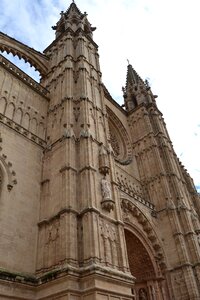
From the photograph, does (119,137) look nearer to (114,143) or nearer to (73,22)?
(114,143)

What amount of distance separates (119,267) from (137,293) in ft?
21.2

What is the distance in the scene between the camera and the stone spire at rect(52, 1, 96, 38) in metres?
21.9

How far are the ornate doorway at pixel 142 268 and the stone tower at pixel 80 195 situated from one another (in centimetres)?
5

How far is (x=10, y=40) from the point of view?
18.1 metres

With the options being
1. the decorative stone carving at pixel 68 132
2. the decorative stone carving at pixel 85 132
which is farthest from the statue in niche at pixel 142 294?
the decorative stone carving at pixel 68 132

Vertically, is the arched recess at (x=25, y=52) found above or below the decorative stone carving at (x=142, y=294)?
above

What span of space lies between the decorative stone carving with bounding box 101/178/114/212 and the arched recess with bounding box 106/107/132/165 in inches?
396

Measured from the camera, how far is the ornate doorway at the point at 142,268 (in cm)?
1508

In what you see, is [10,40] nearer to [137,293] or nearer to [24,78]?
[24,78]

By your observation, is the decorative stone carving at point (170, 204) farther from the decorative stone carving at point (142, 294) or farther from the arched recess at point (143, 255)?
the decorative stone carving at point (142, 294)

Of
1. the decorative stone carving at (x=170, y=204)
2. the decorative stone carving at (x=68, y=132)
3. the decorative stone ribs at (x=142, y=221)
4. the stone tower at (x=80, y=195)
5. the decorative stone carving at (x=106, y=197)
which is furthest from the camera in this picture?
the decorative stone carving at (x=170, y=204)

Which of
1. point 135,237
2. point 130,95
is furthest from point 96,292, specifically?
point 130,95

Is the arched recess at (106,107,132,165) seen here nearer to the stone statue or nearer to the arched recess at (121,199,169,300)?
the arched recess at (121,199,169,300)

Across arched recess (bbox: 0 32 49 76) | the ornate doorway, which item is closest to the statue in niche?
the ornate doorway
